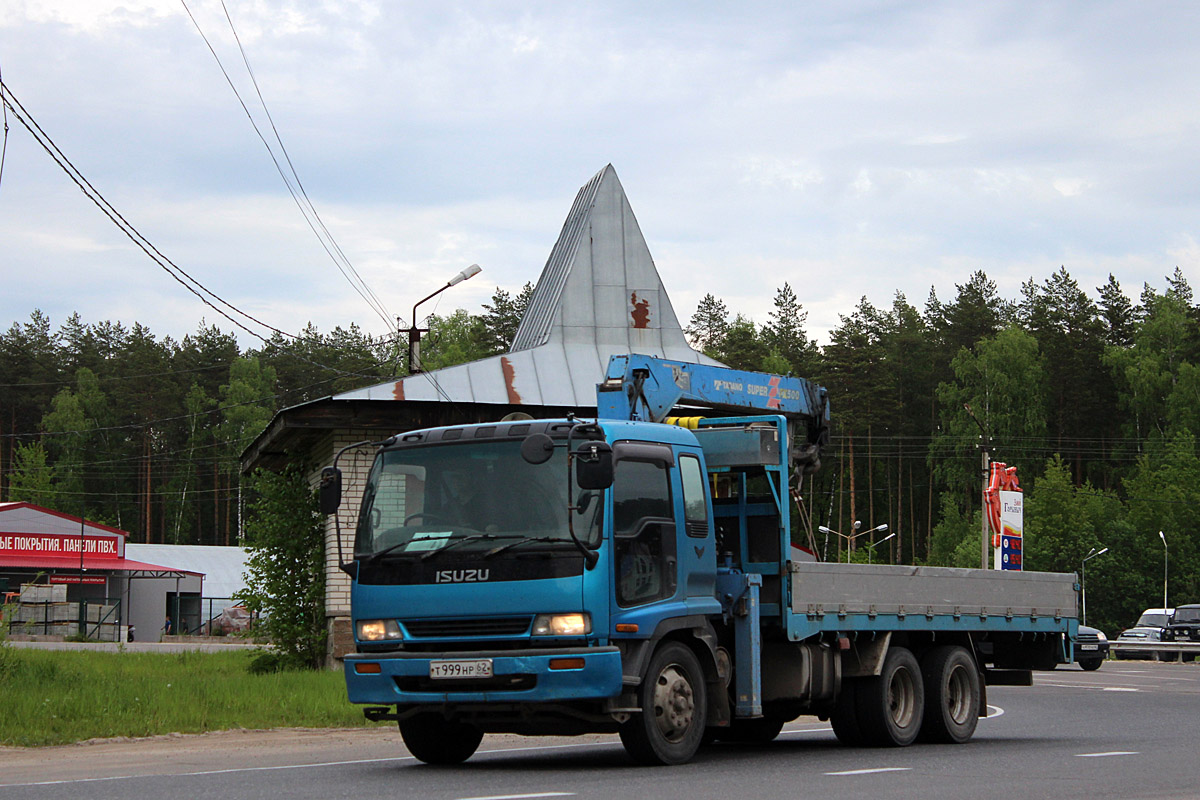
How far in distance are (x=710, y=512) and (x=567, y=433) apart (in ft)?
5.38

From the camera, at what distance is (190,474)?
9319 cm

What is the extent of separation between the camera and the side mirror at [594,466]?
970 cm

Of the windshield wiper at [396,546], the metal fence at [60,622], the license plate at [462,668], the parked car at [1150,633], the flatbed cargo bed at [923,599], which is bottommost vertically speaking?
the parked car at [1150,633]

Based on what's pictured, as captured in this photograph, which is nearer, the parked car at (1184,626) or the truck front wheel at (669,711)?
the truck front wheel at (669,711)

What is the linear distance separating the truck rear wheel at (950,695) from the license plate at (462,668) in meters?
5.24

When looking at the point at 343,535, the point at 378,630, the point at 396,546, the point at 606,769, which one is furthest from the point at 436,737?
the point at 343,535

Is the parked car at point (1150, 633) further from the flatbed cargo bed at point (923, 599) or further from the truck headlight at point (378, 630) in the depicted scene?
the truck headlight at point (378, 630)

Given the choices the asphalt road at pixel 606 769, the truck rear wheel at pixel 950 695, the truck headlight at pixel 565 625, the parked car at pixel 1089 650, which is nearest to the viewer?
the asphalt road at pixel 606 769

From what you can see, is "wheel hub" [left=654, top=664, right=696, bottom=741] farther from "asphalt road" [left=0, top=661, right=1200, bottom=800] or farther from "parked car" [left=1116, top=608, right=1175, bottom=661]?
"parked car" [left=1116, top=608, right=1175, bottom=661]

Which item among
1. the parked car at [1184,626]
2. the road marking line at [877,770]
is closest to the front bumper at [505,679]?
the road marking line at [877,770]

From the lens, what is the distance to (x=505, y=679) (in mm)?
9883

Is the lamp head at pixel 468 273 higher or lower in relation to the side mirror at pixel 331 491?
higher

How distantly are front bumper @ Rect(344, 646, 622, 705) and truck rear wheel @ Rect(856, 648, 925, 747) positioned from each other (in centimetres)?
367

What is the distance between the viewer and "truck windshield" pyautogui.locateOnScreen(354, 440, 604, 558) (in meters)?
9.98
